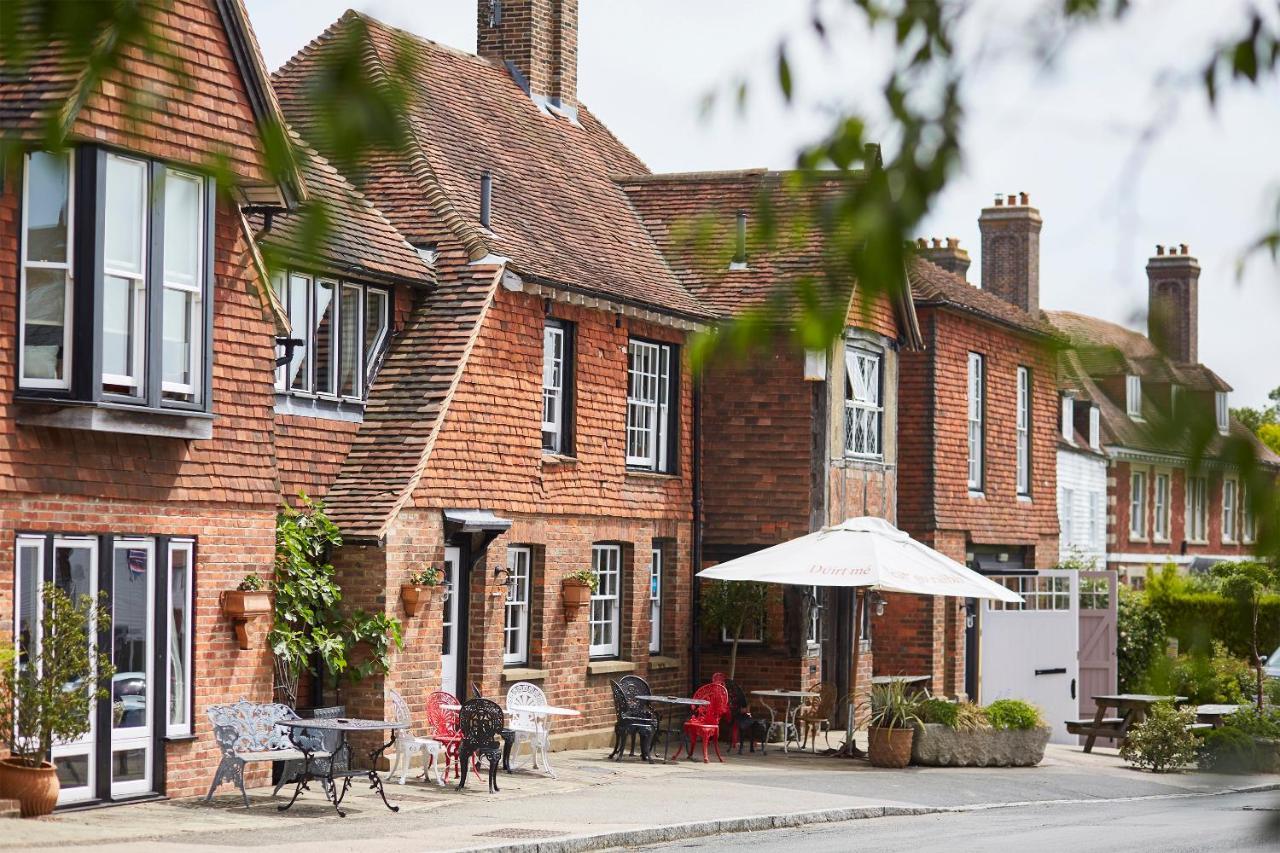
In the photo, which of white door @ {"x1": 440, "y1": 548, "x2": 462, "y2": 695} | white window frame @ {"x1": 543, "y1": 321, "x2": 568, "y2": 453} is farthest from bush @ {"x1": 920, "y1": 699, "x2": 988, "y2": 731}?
white door @ {"x1": 440, "y1": 548, "x2": 462, "y2": 695}

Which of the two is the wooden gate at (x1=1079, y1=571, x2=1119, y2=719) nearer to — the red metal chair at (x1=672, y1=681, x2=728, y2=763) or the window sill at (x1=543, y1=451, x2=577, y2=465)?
the red metal chair at (x1=672, y1=681, x2=728, y2=763)

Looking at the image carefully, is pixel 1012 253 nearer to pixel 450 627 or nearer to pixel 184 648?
pixel 450 627

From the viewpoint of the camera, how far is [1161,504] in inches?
2007

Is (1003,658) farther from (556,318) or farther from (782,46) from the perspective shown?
(782,46)

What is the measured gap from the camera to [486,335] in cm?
1992

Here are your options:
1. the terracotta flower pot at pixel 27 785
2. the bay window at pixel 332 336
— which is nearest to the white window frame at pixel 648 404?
the bay window at pixel 332 336

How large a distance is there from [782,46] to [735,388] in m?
22.0

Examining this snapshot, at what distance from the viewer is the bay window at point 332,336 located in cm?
1839

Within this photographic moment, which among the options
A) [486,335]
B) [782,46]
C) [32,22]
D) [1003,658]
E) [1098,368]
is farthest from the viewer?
[1003,658]

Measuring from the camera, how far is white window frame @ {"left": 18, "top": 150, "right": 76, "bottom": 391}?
14.1 metres

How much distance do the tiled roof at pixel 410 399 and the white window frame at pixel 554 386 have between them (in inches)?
69.9

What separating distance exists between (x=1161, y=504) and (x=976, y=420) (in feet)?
73.7

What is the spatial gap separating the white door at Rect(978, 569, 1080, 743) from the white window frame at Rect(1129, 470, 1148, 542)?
843 inches

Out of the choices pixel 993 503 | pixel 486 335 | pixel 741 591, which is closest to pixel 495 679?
pixel 486 335
